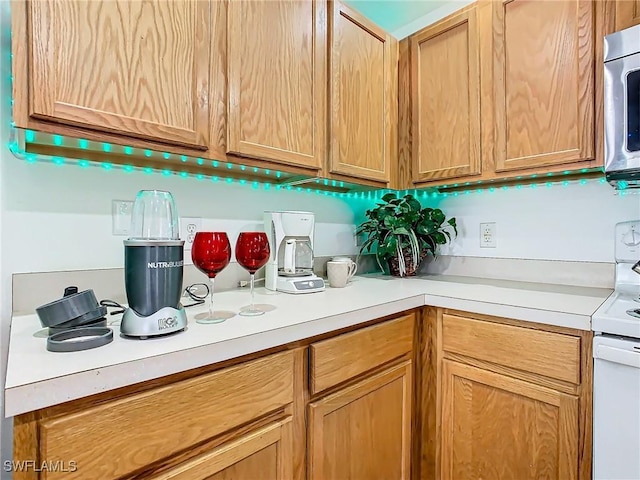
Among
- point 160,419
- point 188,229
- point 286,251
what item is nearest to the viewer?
point 160,419

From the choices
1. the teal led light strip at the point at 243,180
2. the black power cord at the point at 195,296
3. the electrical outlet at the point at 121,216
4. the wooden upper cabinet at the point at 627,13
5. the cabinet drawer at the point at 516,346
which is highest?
the wooden upper cabinet at the point at 627,13

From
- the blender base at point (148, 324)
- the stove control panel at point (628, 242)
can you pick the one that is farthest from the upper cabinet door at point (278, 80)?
the stove control panel at point (628, 242)

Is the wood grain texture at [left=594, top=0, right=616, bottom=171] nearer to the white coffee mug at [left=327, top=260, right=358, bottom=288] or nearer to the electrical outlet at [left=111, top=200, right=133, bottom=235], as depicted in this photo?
the white coffee mug at [left=327, top=260, right=358, bottom=288]

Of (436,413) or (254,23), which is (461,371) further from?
(254,23)

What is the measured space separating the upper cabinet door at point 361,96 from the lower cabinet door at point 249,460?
3.21 ft

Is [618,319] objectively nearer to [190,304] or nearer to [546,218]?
[546,218]

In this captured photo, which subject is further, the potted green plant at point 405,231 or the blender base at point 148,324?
the potted green plant at point 405,231

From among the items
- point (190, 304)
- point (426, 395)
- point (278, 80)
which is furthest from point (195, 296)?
point (426, 395)

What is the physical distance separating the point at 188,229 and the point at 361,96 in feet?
3.05

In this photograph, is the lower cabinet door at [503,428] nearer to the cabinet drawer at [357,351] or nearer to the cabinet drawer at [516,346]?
the cabinet drawer at [516,346]

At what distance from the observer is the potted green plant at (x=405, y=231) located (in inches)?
67.4

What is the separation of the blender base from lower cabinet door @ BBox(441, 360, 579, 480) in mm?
971

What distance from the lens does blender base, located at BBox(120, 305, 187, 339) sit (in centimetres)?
72

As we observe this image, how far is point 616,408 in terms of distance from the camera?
91 centimetres
